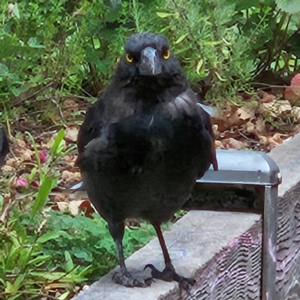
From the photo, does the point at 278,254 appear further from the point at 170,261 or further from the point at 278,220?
the point at 170,261

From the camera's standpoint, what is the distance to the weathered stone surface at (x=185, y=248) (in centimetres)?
228

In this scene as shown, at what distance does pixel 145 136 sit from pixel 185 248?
A: 0.59 metres

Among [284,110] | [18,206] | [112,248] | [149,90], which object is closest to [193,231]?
[112,248]

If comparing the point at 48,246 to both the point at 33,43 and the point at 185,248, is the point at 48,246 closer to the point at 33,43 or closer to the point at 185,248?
the point at 185,248

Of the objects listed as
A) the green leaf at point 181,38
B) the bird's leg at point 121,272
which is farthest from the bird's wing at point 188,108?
the green leaf at point 181,38

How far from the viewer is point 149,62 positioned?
2033 mm

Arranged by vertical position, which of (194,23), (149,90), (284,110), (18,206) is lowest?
(284,110)

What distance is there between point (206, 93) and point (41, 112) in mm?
688

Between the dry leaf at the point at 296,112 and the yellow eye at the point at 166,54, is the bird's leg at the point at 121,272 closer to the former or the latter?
the yellow eye at the point at 166,54

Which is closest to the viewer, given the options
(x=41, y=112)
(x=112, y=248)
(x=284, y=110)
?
(x=112, y=248)

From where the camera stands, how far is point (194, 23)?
11.8 ft

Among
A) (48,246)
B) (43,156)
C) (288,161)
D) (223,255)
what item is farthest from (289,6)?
(48,246)

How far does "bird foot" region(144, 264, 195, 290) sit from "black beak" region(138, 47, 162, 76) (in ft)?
1.88

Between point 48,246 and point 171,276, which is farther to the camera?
point 48,246
